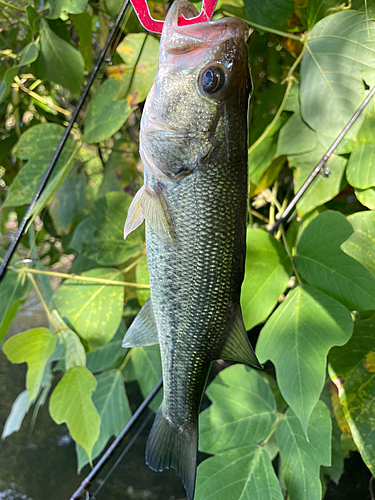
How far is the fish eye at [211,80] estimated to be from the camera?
36 cm

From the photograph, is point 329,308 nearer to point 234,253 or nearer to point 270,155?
point 234,253

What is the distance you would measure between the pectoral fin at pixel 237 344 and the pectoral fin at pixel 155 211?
4.9 inches

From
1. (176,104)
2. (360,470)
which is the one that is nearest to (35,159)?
(176,104)

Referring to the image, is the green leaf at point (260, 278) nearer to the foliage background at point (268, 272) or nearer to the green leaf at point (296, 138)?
the foliage background at point (268, 272)

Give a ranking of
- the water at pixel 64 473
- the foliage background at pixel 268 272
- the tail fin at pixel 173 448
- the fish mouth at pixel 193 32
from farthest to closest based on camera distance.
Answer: the water at pixel 64 473, the foliage background at pixel 268 272, the tail fin at pixel 173 448, the fish mouth at pixel 193 32

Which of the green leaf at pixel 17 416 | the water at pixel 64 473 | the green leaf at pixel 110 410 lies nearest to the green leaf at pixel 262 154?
the green leaf at pixel 110 410

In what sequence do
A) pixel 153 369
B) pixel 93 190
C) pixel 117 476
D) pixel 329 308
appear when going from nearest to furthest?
pixel 329 308, pixel 153 369, pixel 93 190, pixel 117 476

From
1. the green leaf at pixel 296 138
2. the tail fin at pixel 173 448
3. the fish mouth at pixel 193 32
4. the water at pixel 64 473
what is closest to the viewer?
the fish mouth at pixel 193 32

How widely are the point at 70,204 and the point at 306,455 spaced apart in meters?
0.77

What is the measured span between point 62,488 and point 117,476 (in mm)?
179

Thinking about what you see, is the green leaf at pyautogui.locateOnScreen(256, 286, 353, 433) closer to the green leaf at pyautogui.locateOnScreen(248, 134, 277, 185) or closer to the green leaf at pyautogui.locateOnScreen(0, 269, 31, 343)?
the green leaf at pyautogui.locateOnScreen(248, 134, 277, 185)

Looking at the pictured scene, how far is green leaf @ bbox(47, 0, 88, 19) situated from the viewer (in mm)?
662

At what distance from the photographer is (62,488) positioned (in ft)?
4.01

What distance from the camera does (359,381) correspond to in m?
0.64
